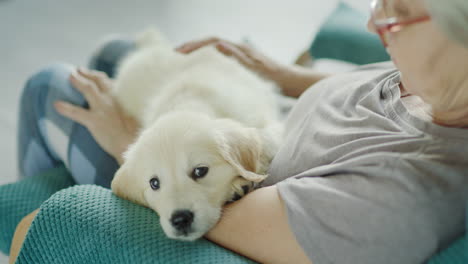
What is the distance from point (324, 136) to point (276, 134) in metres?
0.29

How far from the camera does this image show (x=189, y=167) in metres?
0.97

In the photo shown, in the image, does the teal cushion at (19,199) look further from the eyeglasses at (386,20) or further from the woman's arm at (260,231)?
the eyeglasses at (386,20)

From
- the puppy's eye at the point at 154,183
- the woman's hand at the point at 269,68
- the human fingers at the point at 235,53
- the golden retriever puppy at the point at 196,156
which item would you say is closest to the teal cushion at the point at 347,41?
the woman's hand at the point at 269,68

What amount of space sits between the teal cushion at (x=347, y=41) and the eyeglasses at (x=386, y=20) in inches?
33.6

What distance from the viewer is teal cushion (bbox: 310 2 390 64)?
5.50ft

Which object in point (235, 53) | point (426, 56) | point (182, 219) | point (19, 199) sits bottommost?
point (19, 199)

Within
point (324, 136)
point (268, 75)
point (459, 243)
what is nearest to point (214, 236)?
point (324, 136)

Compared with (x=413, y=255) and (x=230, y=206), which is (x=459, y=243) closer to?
(x=413, y=255)

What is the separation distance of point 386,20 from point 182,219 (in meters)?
0.56

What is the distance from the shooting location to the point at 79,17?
133 inches

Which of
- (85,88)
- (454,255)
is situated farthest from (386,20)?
(85,88)

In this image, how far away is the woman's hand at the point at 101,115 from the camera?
133 cm

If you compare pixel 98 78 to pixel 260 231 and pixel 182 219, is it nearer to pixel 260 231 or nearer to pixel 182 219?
pixel 182 219

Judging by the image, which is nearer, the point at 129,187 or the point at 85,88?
the point at 129,187
